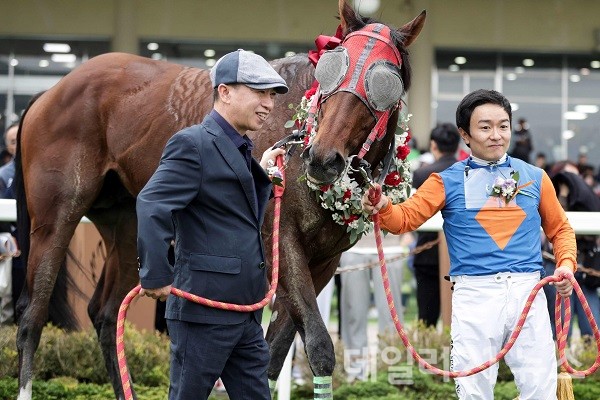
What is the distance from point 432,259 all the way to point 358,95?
3.73 metres

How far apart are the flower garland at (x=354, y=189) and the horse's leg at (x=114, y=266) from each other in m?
1.88

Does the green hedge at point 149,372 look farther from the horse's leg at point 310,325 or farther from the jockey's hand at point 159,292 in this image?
the jockey's hand at point 159,292

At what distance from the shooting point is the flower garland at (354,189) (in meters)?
4.32

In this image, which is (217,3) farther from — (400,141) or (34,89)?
(400,141)

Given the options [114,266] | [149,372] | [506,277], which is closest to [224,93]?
[506,277]

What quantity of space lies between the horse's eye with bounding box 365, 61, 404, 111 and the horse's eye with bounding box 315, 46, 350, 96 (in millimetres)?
111

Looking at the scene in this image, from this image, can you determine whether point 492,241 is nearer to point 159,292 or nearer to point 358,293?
point 159,292

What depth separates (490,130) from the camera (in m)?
4.11

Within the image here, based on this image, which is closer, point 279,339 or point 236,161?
point 236,161

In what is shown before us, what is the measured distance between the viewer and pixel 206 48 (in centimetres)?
1917

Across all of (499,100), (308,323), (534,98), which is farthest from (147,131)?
(534,98)

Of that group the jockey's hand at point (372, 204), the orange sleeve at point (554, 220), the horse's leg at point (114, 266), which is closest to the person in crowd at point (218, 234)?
the jockey's hand at point (372, 204)

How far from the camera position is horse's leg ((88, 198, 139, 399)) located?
19.7 ft

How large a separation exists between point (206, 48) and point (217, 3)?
899 millimetres
